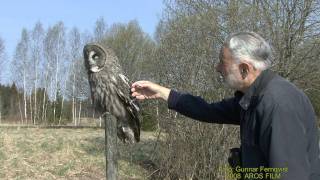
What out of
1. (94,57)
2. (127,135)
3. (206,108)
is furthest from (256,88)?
(94,57)

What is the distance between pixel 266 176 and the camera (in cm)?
244

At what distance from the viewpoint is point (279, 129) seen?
2.35m

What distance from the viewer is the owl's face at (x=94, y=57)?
5996 mm

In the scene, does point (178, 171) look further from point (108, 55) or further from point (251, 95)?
point (251, 95)

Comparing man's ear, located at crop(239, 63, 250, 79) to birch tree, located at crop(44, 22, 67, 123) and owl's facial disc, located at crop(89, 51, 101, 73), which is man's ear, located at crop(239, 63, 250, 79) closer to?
owl's facial disc, located at crop(89, 51, 101, 73)

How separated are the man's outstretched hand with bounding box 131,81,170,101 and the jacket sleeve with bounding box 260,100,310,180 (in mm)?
1242

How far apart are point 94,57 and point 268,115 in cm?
396

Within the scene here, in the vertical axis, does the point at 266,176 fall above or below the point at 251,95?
below

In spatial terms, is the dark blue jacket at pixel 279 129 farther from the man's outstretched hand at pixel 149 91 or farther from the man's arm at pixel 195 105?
the man's outstretched hand at pixel 149 91

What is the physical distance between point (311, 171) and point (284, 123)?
0.98 ft

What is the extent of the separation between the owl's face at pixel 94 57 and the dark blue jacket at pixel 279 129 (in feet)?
11.6

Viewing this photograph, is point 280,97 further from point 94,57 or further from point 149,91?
point 94,57

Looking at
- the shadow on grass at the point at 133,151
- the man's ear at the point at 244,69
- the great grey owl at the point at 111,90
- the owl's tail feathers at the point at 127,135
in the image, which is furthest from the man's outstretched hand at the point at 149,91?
the shadow on grass at the point at 133,151

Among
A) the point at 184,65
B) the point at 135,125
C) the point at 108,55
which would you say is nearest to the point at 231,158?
the point at 135,125
